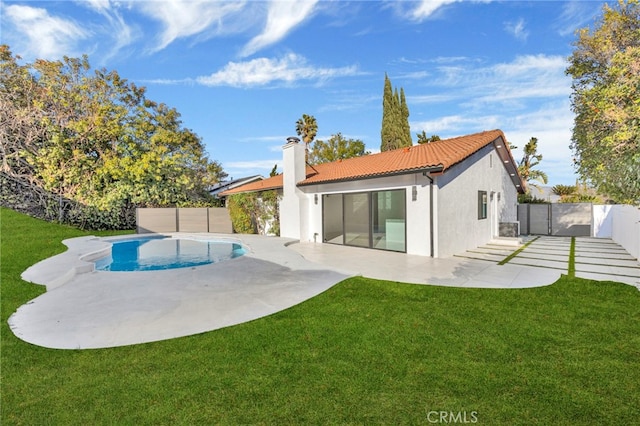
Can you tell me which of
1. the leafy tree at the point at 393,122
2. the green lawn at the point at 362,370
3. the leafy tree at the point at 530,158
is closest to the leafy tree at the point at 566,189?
the leafy tree at the point at 530,158

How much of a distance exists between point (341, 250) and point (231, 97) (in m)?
12.7

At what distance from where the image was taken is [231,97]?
1877 cm

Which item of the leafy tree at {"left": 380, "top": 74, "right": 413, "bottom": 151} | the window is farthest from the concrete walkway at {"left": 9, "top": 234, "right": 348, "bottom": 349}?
the leafy tree at {"left": 380, "top": 74, "right": 413, "bottom": 151}

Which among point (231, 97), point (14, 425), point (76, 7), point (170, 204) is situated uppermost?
point (76, 7)

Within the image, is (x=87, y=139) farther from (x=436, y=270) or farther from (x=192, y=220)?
(x=436, y=270)

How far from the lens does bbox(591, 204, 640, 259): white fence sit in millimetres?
10590

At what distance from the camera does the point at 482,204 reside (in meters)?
14.7

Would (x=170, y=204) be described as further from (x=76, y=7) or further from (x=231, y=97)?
(x=76, y=7)

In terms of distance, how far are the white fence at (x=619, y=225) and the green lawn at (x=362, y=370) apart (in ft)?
22.9

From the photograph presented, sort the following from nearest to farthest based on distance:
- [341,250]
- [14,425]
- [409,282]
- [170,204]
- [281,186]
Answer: [14,425] → [409,282] → [341,250] → [281,186] → [170,204]

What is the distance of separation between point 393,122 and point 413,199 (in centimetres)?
2775

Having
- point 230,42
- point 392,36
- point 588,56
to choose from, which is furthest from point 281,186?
point 588,56

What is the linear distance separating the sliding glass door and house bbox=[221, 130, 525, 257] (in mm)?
43

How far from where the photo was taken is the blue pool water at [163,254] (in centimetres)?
1250
